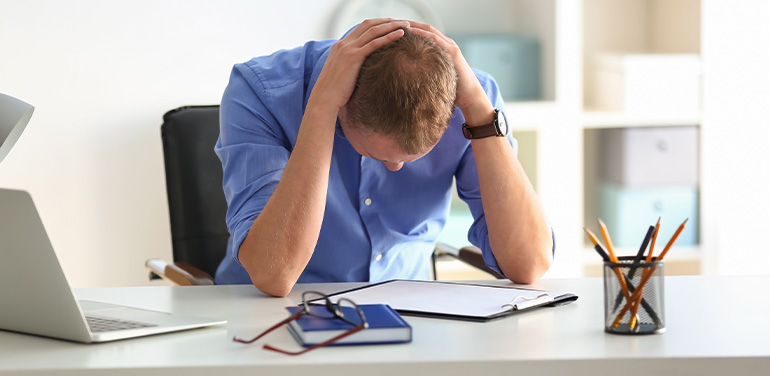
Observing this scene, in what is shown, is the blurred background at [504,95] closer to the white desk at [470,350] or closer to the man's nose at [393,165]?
the man's nose at [393,165]

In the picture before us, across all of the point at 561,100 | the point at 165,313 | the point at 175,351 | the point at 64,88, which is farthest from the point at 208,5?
the point at 175,351

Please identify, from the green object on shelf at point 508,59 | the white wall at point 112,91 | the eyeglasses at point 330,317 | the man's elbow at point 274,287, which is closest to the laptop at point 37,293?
the eyeglasses at point 330,317

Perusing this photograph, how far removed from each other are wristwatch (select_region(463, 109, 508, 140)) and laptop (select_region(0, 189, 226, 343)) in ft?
1.97

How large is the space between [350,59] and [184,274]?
58 centimetres

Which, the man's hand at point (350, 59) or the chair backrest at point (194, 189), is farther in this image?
the chair backrest at point (194, 189)

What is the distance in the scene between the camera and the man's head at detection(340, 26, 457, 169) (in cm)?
128

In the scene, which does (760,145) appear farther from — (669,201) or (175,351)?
(175,351)

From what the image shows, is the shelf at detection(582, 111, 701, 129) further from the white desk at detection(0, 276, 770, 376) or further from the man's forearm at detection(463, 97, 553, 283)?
the white desk at detection(0, 276, 770, 376)

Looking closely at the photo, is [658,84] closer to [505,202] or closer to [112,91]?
[505,202]

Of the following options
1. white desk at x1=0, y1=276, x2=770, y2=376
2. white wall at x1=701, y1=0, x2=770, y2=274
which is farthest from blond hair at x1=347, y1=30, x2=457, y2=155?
Answer: white wall at x1=701, y1=0, x2=770, y2=274

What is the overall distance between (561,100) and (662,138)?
0.35m

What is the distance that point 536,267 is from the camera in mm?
1430

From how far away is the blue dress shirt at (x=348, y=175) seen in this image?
1545 millimetres

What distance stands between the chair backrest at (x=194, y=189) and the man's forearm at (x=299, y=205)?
558 mm
